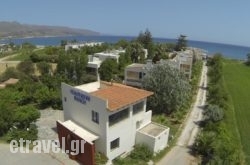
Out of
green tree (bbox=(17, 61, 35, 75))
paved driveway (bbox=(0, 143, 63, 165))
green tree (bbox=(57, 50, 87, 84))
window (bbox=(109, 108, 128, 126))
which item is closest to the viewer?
window (bbox=(109, 108, 128, 126))

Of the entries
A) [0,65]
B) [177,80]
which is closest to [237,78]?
[177,80]

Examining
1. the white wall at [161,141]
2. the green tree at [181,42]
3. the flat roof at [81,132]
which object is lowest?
the white wall at [161,141]

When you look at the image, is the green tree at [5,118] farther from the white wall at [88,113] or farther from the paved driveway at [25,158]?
the white wall at [88,113]

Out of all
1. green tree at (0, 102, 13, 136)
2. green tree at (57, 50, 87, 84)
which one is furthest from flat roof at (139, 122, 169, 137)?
green tree at (57, 50, 87, 84)

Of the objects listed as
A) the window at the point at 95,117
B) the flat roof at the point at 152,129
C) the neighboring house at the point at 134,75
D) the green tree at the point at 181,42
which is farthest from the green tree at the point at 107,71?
the green tree at the point at 181,42

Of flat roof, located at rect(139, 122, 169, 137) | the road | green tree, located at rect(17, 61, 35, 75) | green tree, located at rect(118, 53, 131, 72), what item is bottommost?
the road

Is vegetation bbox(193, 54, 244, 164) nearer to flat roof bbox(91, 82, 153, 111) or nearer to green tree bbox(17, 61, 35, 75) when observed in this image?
flat roof bbox(91, 82, 153, 111)
